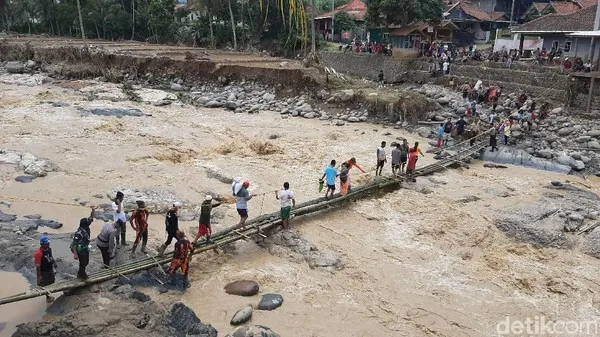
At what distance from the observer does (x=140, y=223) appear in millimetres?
9883

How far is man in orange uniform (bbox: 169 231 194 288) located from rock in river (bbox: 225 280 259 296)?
85 cm

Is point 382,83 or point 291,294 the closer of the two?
point 291,294

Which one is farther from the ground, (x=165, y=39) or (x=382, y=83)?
(x=165, y=39)

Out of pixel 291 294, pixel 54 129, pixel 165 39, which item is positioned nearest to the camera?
pixel 291 294

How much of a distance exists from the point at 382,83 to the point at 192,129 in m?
17.3

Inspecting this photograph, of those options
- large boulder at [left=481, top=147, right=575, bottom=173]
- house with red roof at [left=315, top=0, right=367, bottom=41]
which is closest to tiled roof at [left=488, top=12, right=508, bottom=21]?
house with red roof at [left=315, top=0, right=367, bottom=41]

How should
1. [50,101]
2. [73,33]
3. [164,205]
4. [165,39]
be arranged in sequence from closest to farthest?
[164,205] < [50,101] < [165,39] < [73,33]

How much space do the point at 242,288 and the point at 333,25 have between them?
134ft

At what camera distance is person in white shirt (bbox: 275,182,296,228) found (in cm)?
1126

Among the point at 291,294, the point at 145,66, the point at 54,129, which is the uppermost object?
the point at 145,66

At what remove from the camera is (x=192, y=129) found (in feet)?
70.6

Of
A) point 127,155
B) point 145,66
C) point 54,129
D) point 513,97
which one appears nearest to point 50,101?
point 54,129

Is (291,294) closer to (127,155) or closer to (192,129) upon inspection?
(127,155)

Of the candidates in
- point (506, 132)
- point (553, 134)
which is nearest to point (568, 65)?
point (553, 134)
